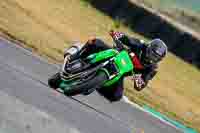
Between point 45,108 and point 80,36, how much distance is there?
9088mm

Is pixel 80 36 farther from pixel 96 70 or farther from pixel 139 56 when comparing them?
pixel 96 70

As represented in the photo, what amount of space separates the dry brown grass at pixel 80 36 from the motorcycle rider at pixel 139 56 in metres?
4.28

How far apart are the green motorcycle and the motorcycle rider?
163 mm

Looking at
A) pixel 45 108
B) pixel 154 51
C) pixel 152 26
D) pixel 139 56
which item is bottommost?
pixel 152 26

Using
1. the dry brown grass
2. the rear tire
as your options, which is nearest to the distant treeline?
the dry brown grass

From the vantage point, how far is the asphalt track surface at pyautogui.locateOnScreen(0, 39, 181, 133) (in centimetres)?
910

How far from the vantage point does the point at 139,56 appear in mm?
10398

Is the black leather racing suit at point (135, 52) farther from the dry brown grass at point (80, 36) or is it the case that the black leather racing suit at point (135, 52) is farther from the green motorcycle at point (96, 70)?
the dry brown grass at point (80, 36)

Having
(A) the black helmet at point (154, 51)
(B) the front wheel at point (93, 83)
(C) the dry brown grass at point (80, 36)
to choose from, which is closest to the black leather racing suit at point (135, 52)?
(A) the black helmet at point (154, 51)

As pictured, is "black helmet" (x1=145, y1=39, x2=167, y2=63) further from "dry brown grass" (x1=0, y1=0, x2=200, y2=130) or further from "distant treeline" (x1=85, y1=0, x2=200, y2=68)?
"distant treeline" (x1=85, y1=0, x2=200, y2=68)

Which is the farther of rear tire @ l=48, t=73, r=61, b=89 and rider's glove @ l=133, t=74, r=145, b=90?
rear tire @ l=48, t=73, r=61, b=89

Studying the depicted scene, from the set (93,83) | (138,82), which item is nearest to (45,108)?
(93,83)

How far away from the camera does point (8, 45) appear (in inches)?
543

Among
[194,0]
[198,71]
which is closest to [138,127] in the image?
[198,71]
